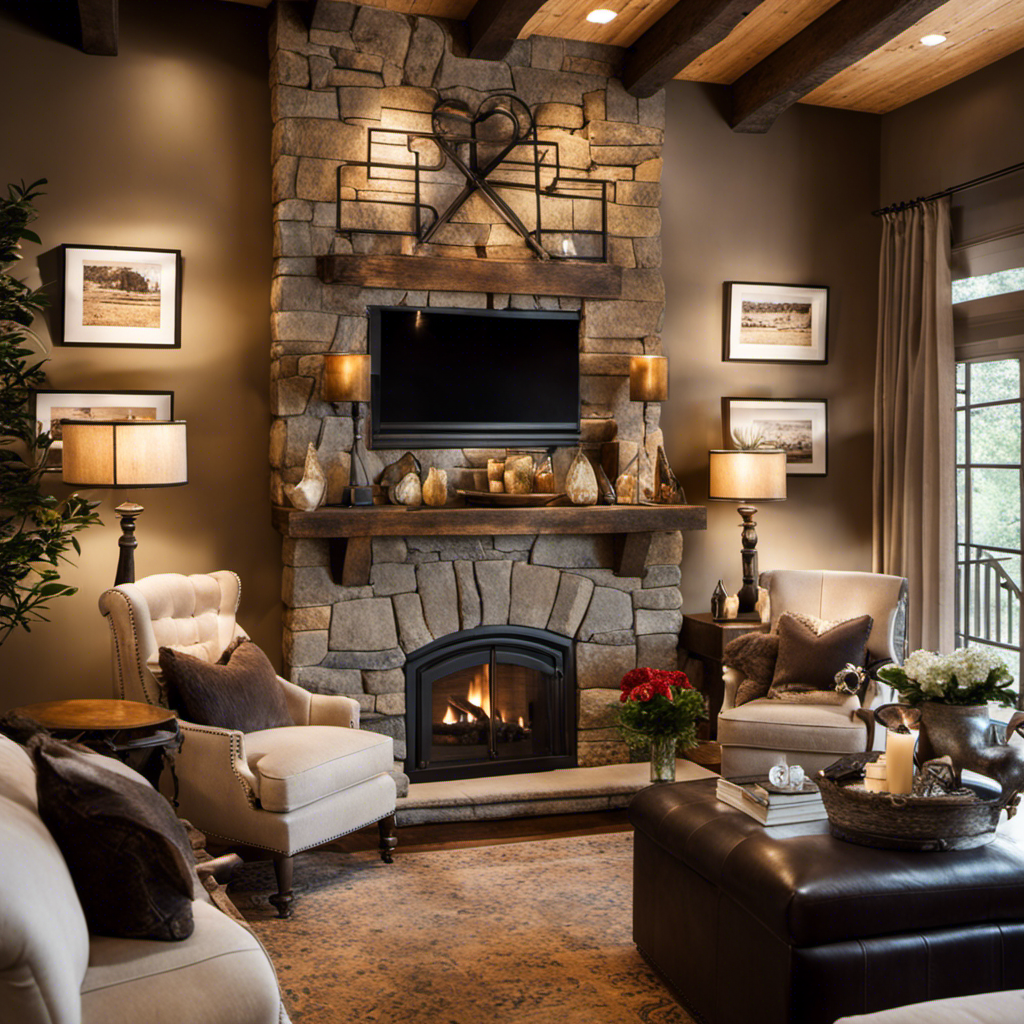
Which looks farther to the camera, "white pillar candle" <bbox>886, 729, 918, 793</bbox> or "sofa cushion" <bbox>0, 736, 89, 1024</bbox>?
"white pillar candle" <bbox>886, 729, 918, 793</bbox>

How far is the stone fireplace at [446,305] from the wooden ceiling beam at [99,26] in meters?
0.62

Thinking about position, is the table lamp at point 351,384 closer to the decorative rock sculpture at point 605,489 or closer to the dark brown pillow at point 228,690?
the dark brown pillow at point 228,690

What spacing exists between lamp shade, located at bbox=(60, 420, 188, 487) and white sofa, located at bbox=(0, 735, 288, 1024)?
1.67 meters

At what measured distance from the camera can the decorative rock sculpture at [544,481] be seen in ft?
14.6

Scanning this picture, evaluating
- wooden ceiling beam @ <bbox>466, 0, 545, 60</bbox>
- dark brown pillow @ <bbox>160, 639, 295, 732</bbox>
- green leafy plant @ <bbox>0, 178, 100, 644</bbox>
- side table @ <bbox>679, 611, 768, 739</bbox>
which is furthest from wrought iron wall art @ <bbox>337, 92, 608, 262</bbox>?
dark brown pillow @ <bbox>160, 639, 295, 732</bbox>

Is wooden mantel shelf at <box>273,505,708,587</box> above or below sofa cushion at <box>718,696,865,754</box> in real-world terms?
above

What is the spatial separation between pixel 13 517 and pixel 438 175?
220 centimetres

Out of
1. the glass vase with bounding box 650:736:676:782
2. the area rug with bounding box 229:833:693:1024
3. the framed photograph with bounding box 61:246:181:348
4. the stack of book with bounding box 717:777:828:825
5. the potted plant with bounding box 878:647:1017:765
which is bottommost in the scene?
the area rug with bounding box 229:833:693:1024

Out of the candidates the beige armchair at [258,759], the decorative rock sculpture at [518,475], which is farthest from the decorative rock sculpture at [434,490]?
the beige armchair at [258,759]

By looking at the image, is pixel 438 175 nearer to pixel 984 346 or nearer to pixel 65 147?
pixel 65 147

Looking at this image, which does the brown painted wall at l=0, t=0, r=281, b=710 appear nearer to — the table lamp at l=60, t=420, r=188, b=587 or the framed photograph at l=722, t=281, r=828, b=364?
the table lamp at l=60, t=420, r=188, b=587

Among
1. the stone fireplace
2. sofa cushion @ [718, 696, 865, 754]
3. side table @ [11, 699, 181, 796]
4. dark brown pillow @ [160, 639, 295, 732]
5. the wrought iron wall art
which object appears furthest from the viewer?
the wrought iron wall art

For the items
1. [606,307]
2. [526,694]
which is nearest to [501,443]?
[606,307]

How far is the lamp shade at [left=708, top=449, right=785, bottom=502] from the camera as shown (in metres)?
4.59
